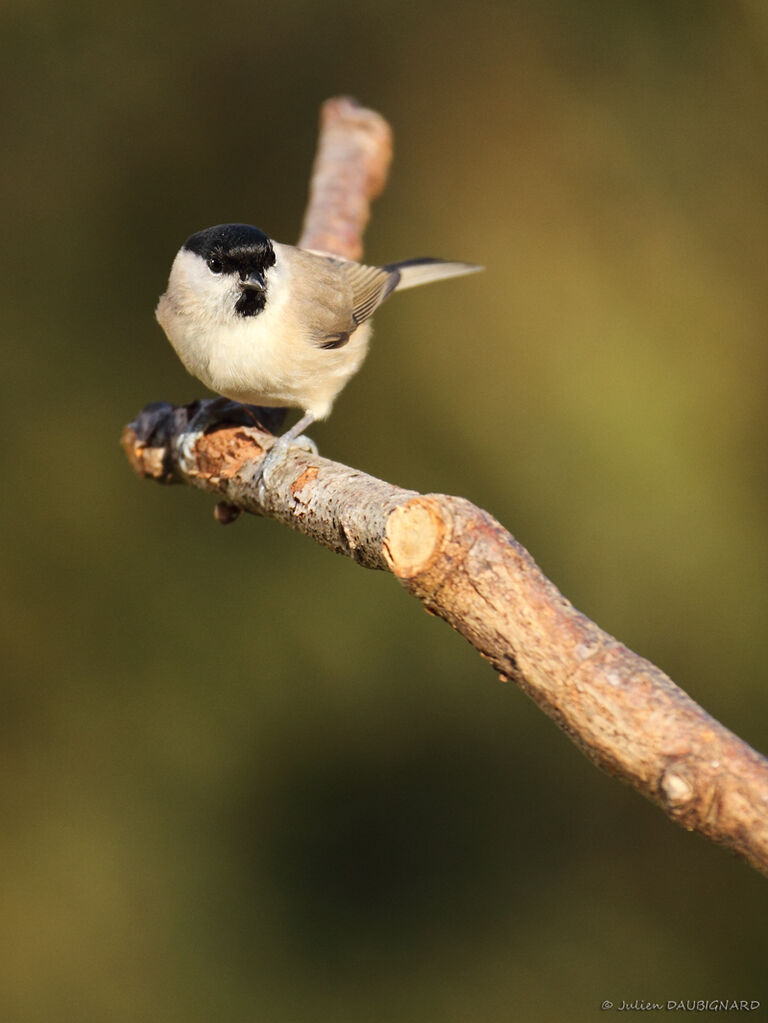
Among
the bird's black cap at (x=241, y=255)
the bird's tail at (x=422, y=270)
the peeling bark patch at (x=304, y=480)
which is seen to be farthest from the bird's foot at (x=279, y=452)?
the bird's tail at (x=422, y=270)

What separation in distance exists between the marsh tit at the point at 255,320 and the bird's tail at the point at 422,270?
21.3 inches

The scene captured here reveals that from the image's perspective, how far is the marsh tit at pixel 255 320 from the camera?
2775 mm

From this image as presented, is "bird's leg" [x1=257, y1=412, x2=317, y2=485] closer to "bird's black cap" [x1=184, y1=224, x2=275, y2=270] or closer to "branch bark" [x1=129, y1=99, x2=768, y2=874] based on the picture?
"branch bark" [x1=129, y1=99, x2=768, y2=874]

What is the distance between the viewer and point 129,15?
4.61m

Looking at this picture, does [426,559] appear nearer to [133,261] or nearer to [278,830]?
[278,830]

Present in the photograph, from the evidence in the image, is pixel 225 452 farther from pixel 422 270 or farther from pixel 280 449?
pixel 422 270

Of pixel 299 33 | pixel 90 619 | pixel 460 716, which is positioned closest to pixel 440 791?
pixel 460 716

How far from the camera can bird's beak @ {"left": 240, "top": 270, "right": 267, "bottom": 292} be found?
2807 mm

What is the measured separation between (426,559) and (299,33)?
12.3ft

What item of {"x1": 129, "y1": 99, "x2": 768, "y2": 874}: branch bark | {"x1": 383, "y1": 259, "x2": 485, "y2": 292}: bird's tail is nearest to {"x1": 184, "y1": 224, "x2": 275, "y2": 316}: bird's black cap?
{"x1": 129, "y1": 99, "x2": 768, "y2": 874}: branch bark

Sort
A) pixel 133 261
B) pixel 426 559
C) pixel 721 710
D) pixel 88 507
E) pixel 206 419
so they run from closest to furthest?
1. pixel 426 559
2. pixel 206 419
3. pixel 721 710
4. pixel 88 507
5. pixel 133 261

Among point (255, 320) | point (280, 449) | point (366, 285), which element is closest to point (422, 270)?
point (366, 285)

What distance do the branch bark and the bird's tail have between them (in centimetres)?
146

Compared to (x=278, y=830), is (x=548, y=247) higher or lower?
higher
